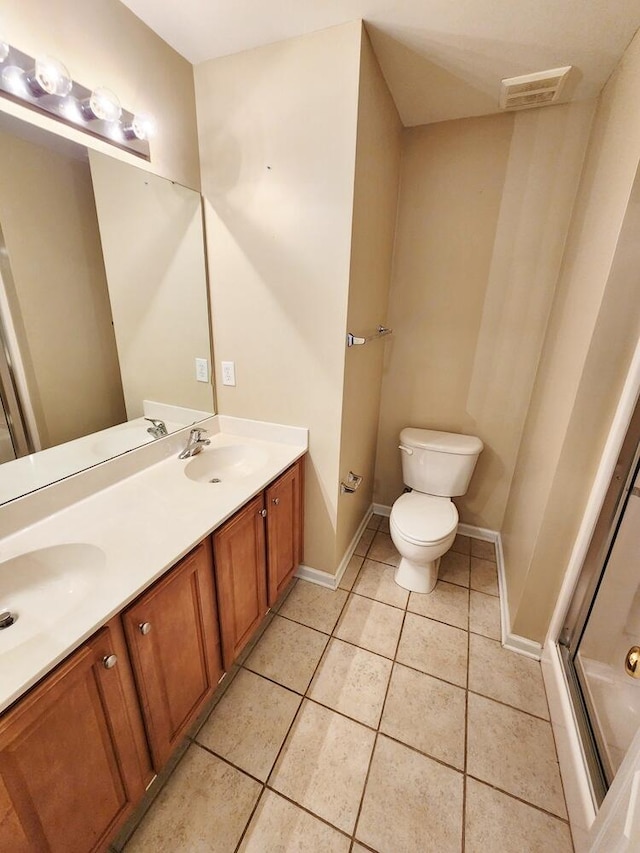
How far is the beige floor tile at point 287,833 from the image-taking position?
0.99 m

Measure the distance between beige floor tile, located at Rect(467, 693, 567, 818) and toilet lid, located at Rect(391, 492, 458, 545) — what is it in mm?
654

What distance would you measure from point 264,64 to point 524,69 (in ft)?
3.32

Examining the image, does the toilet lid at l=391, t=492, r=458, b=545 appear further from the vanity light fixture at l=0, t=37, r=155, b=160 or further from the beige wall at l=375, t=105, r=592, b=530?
the vanity light fixture at l=0, t=37, r=155, b=160

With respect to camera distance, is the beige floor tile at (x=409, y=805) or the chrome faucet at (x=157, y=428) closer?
the beige floor tile at (x=409, y=805)

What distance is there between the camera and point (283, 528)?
5.36 ft

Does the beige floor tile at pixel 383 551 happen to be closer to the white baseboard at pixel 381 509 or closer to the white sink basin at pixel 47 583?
the white baseboard at pixel 381 509

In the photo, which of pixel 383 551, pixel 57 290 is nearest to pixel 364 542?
pixel 383 551

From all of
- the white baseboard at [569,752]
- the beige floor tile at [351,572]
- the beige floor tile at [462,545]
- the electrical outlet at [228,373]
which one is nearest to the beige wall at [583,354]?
the white baseboard at [569,752]

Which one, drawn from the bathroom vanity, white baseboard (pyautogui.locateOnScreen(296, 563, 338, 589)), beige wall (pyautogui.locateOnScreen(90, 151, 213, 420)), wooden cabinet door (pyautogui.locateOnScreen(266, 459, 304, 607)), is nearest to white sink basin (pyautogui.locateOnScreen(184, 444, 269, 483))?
the bathroom vanity

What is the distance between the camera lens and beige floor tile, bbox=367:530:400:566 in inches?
83.8

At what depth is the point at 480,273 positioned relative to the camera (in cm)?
191

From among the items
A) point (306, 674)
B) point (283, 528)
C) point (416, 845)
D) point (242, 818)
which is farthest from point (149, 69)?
point (416, 845)

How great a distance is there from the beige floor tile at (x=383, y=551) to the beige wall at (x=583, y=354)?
65 centimetres

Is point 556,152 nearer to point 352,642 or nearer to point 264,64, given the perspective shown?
point 264,64
